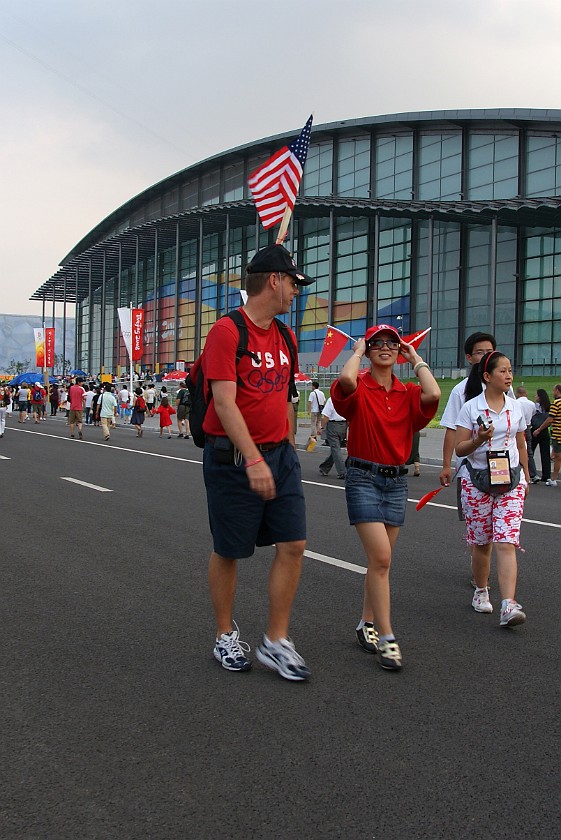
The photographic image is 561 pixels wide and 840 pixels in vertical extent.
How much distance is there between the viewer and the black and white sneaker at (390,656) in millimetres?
4199

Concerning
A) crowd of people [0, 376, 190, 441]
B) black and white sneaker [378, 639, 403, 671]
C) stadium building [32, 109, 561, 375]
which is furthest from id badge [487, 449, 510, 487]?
stadium building [32, 109, 561, 375]

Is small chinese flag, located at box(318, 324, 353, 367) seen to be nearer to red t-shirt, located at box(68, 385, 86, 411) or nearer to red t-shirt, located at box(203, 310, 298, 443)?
red t-shirt, located at box(68, 385, 86, 411)

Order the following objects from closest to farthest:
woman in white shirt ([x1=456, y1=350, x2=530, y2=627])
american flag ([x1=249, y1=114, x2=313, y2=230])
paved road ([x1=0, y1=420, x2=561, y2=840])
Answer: paved road ([x1=0, y1=420, x2=561, y2=840])
woman in white shirt ([x1=456, y1=350, x2=530, y2=627])
american flag ([x1=249, y1=114, x2=313, y2=230])

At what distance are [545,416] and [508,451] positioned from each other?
10.8 metres

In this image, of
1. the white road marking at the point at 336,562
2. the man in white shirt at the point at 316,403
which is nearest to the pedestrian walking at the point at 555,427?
the man in white shirt at the point at 316,403

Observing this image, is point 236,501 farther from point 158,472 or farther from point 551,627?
point 158,472

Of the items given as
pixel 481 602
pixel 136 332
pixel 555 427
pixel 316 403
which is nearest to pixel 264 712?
pixel 481 602

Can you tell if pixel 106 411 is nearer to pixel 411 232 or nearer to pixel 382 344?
pixel 382 344

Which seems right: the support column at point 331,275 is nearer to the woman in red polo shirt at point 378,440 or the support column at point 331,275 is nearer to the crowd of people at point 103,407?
the crowd of people at point 103,407

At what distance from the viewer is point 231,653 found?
4.16m

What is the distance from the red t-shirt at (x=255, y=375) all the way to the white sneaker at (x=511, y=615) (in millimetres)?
1866

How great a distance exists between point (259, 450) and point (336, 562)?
317 cm

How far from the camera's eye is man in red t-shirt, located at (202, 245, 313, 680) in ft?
12.8

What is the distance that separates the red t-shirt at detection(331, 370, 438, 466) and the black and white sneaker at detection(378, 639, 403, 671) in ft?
3.07
